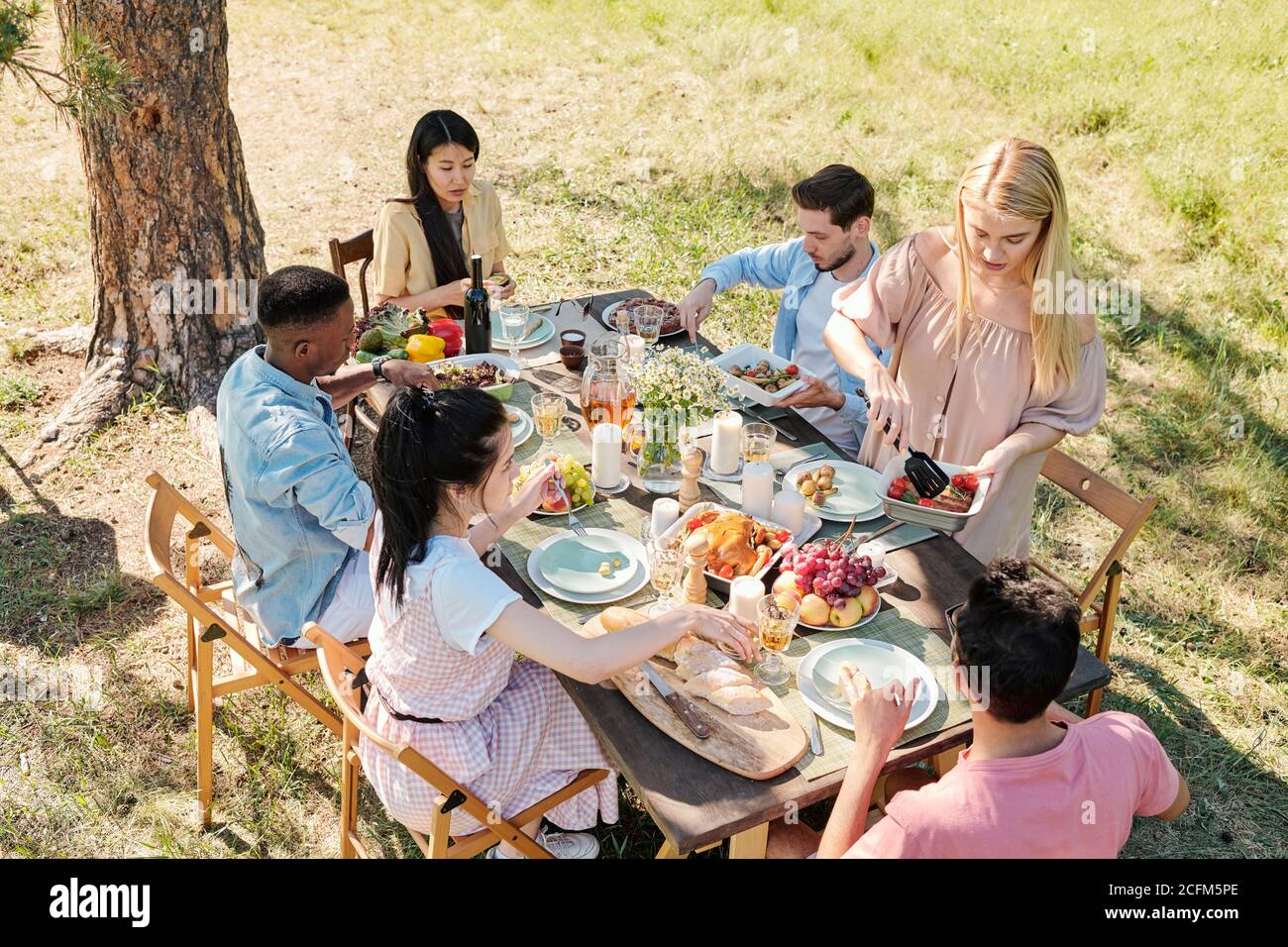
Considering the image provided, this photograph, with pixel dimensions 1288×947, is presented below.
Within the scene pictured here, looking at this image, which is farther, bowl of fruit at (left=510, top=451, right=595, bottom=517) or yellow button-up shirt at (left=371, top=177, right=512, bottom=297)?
yellow button-up shirt at (left=371, top=177, right=512, bottom=297)

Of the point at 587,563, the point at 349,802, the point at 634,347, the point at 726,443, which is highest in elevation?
the point at 634,347

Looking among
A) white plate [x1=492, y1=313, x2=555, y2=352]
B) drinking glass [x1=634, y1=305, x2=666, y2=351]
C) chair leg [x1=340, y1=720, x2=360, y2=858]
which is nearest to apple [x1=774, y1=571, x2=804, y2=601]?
chair leg [x1=340, y1=720, x2=360, y2=858]

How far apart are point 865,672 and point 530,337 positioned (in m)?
2.39

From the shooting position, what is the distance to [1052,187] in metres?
3.09

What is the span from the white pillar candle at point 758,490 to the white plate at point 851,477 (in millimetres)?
143

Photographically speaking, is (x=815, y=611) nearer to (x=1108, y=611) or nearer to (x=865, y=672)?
(x=865, y=672)

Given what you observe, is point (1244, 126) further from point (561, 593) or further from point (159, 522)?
point (159, 522)

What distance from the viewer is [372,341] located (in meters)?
4.25

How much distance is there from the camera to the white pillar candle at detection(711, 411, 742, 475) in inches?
138

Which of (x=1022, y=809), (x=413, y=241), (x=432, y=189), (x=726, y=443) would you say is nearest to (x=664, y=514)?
(x=726, y=443)

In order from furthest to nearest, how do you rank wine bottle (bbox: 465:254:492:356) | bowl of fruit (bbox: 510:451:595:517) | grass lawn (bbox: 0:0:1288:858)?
wine bottle (bbox: 465:254:492:356), grass lawn (bbox: 0:0:1288:858), bowl of fruit (bbox: 510:451:595:517)

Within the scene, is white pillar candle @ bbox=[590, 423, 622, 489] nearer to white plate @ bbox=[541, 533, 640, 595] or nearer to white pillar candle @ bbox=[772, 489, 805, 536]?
white plate @ bbox=[541, 533, 640, 595]

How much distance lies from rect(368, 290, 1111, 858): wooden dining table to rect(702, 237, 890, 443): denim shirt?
145 centimetres
